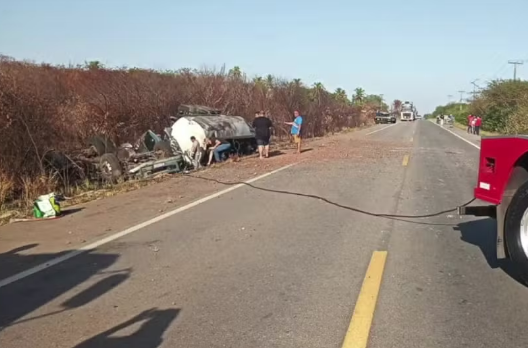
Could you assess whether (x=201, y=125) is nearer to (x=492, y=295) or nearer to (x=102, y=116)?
(x=102, y=116)

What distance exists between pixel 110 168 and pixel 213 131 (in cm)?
566

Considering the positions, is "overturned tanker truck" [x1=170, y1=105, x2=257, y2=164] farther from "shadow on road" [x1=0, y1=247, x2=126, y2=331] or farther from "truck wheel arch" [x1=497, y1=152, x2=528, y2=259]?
"truck wheel arch" [x1=497, y1=152, x2=528, y2=259]

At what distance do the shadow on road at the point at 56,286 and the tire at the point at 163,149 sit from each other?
11653 mm

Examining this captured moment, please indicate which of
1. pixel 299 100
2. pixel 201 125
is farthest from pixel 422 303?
pixel 299 100

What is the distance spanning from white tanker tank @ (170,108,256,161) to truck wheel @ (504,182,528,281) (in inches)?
573

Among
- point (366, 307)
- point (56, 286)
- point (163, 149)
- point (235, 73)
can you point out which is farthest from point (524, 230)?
point (235, 73)

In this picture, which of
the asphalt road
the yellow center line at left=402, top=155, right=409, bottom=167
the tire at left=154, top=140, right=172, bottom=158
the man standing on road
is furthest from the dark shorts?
the asphalt road

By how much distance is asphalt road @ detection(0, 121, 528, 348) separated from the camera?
4438mm

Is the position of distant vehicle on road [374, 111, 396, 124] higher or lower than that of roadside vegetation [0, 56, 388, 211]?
lower

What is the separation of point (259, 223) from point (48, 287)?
12.6ft

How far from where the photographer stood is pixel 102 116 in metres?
20.4

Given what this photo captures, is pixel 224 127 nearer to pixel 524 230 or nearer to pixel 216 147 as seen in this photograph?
pixel 216 147

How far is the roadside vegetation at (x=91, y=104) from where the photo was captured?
13141mm

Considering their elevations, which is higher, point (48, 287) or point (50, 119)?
point (50, 119)
